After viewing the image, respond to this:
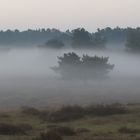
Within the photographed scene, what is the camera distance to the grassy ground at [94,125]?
1064 inches

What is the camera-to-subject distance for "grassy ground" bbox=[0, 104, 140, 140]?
88.7 ft

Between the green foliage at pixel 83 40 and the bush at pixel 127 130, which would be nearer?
the bush at pixel 127 130

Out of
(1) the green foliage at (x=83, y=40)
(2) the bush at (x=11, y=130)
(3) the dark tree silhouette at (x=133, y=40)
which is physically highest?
(1) the green foliage at (x=83, y=40)

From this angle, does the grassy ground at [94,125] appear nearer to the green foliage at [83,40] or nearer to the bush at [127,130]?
the bush at [127,130]

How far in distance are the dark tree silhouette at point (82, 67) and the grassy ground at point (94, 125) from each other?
168ft

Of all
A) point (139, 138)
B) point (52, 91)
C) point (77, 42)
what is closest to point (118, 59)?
point (77, 42)

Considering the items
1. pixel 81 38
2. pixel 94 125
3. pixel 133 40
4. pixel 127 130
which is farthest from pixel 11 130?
pixel 81 38

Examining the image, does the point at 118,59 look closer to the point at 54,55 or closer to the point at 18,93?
the point at 54,55

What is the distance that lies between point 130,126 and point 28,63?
466ft

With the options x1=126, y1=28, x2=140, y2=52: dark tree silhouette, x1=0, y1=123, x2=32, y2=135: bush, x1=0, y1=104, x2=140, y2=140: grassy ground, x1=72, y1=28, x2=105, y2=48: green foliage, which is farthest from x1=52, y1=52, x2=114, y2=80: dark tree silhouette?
x1=0, y1=123, x2=32, y2=135: bush

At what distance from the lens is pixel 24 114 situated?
42.2 m

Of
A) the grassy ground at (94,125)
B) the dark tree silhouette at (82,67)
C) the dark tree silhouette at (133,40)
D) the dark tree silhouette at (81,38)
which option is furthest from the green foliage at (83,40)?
the grassy ground at (94,125)

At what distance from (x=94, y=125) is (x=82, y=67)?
2408 inches

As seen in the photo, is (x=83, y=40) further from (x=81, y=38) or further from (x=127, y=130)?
(x=127, y=130)
